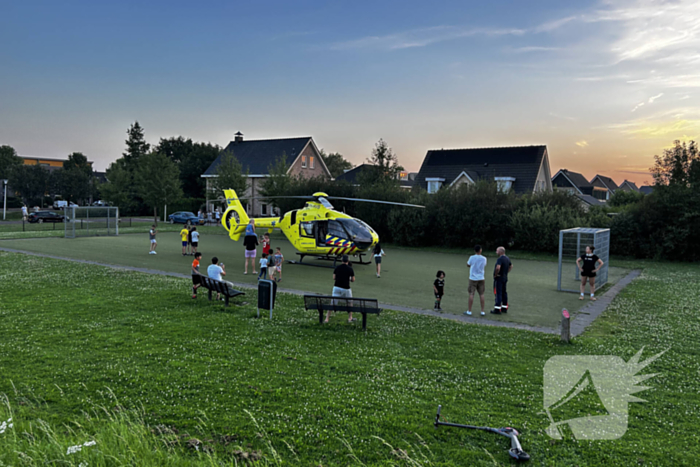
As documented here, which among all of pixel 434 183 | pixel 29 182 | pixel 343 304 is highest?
pixel 434 183

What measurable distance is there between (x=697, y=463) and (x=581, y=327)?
6.50 meters

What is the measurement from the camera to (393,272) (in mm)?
20062

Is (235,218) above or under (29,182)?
under

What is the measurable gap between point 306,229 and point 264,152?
39.4 meters

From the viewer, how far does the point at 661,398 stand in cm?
661

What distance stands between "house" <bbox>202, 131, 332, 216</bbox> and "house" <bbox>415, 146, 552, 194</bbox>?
41.8 ft

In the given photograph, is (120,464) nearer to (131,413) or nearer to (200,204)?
(131,413)

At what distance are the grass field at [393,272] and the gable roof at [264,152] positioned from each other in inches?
954

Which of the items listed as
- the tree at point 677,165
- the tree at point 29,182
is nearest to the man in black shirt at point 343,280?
the tree at point 677,165

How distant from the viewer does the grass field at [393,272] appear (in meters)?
13.8

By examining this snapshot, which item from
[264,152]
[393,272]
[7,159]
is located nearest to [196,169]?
[264,152]

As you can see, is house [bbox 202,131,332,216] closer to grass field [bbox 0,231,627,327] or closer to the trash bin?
grass field [bbox 0,231,627,327]

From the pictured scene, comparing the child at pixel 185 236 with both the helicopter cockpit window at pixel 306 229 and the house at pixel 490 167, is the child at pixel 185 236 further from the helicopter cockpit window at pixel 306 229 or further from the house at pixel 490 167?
the house at pixel 490 167

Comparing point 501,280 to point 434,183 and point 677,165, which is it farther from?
point 434,183
